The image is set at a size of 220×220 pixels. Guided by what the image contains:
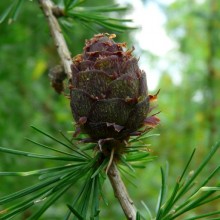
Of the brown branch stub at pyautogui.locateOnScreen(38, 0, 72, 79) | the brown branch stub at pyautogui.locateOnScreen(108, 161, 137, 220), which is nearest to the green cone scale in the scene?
the brown branch stub at pyautogui.locateOnScreen(108, 161, 137, 220)

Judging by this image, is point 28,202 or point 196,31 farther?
point 196,31

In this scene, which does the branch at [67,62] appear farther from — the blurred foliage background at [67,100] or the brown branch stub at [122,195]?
the blurred foliage background at [67,100]

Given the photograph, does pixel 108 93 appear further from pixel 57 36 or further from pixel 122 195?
pixel 57 36

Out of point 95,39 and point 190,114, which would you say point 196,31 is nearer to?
point 190,114

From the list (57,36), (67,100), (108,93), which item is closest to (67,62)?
(57,36)

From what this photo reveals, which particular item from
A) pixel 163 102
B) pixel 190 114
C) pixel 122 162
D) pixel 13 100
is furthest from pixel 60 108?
pixel 122 162

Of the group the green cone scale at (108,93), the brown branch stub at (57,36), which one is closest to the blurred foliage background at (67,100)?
the brown branch stub at (57,36)
